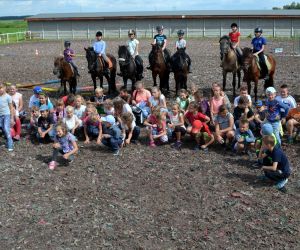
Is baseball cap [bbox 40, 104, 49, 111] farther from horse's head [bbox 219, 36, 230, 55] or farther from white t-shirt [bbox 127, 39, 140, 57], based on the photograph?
horse's head [bbox 219, 36, 230, 55]

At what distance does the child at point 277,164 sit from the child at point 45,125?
5.03m

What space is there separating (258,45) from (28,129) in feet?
26.2

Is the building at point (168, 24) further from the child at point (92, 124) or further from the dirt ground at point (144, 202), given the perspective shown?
the dirt ground at point (144, 202)

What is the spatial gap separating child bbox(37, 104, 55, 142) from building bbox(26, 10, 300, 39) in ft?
144

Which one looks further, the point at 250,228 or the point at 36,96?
the point at 36,96

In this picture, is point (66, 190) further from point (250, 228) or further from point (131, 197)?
point (250, 228)

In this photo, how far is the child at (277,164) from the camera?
7438 millimetres

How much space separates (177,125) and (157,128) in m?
0.46

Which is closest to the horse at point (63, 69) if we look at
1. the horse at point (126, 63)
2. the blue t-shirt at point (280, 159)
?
the horse at point (126, 63)

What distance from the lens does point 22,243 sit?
6062 mm

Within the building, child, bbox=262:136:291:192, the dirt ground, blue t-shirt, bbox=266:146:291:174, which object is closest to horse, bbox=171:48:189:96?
the dirt ground

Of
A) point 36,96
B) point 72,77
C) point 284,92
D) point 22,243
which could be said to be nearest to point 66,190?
point 22,243

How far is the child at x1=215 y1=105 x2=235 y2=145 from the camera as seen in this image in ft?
30.8

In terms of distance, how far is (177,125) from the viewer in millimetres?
9883
